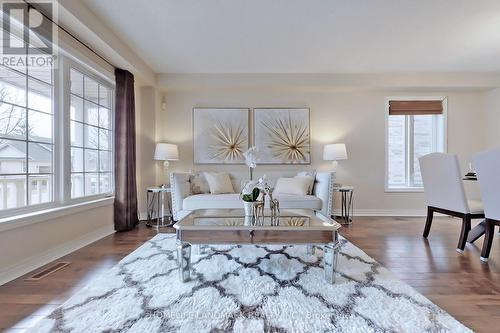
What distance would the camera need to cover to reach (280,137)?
13.9 feet

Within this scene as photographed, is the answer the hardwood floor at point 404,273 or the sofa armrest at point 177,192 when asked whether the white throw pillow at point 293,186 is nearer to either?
the hardwood floor at point 404,273

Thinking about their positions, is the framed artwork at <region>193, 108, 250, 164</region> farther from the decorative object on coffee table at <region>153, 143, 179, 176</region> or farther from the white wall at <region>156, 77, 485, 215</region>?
the decorative object on coffee table at <region>153, 143, 179, 176</region>

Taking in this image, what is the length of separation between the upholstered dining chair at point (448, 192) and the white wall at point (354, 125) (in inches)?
51.7

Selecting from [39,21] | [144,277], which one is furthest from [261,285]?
[39,21]

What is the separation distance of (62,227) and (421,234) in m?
4.10

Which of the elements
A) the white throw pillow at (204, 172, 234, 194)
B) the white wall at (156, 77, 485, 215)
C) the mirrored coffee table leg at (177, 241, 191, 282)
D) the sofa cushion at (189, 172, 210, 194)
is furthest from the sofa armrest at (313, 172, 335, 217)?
the mirrored coffee table leg at (177, 241, 191, 282)

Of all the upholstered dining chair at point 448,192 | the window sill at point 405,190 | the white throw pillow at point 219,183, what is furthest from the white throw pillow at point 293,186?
the window sill at point 405,190

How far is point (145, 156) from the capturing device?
393cm

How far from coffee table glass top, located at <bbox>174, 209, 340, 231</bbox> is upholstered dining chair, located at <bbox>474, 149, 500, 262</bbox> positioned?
1488 millimetres

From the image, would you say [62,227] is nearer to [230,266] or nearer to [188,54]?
[230,266]

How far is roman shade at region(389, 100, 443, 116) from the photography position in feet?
14.0

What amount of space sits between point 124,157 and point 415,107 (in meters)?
4.81

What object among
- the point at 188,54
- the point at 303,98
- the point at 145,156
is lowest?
the point at 145,156

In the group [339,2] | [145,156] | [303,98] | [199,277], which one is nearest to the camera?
[199,277]
